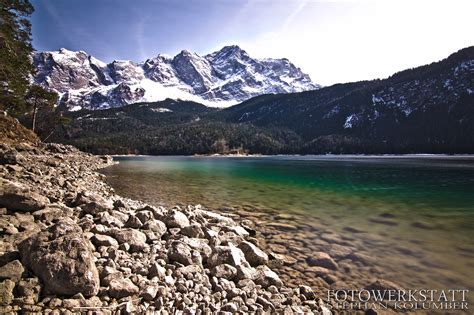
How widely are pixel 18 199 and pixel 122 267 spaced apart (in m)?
5.71

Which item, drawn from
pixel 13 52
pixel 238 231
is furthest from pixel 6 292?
pixel 13 52

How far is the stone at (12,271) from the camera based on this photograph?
253 inches

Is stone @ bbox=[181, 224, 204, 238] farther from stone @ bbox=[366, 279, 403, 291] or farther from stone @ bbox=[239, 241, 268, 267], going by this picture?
stone @ bbox=[366, 279, 403, 291]

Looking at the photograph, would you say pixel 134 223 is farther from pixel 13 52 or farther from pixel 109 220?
pixel 13 52

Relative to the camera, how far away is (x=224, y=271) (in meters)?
8.85

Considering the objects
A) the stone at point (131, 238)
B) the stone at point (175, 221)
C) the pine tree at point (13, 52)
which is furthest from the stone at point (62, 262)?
the pine tree at point (13, 52)

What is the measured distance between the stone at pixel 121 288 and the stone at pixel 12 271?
2.10 meters

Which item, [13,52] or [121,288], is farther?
[13,52]

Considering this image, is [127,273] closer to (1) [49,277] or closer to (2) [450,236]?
(1) [49,277]

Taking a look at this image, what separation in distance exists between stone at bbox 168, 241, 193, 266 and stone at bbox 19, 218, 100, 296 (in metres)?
2.80

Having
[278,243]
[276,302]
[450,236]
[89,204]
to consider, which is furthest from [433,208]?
[89,204]

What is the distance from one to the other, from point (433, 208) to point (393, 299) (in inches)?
793

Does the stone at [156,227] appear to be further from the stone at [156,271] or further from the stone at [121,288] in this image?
the stone at [121,288]

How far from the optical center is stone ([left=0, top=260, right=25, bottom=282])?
6.42 meters
